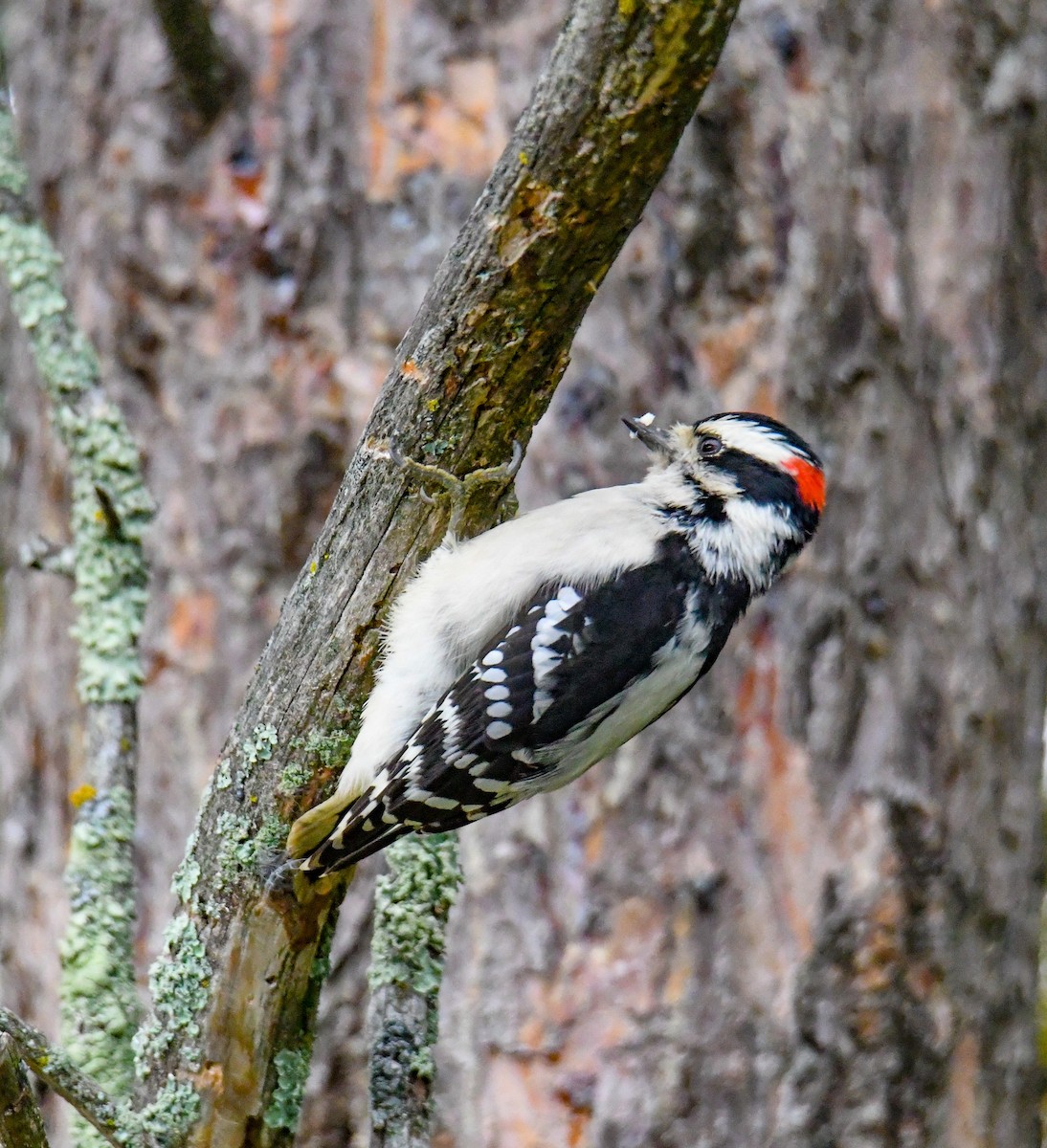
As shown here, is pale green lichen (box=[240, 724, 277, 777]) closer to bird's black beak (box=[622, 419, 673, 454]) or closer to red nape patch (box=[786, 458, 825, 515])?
bird's black beak (box=[622, 419, 673, 454])

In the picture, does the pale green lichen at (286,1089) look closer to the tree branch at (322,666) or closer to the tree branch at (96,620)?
the tree branch at (322,666)

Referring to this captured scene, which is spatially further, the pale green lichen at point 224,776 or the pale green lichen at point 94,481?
the pale green lichen at point 94,481

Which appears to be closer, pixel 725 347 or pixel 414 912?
pixel 414 912

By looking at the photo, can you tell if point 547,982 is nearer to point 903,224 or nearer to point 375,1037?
point 375,1037

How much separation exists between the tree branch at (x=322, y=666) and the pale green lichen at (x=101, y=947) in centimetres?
29

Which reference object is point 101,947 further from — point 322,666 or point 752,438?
point 752,438

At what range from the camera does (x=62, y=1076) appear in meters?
1.97

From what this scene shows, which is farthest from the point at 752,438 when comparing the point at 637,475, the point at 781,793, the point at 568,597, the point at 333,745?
the point at 333,745

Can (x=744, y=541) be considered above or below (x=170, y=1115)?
above

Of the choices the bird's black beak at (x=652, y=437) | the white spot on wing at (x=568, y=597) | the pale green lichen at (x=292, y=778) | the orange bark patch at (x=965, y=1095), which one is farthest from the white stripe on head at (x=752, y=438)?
Answer: the orange bark patch at (x=965, y=1095)

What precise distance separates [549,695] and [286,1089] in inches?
33.8

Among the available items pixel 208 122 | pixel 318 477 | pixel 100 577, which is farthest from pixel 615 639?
pixel 208 122

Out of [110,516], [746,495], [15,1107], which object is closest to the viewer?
[15,1107]

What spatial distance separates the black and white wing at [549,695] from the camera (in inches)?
99.7
